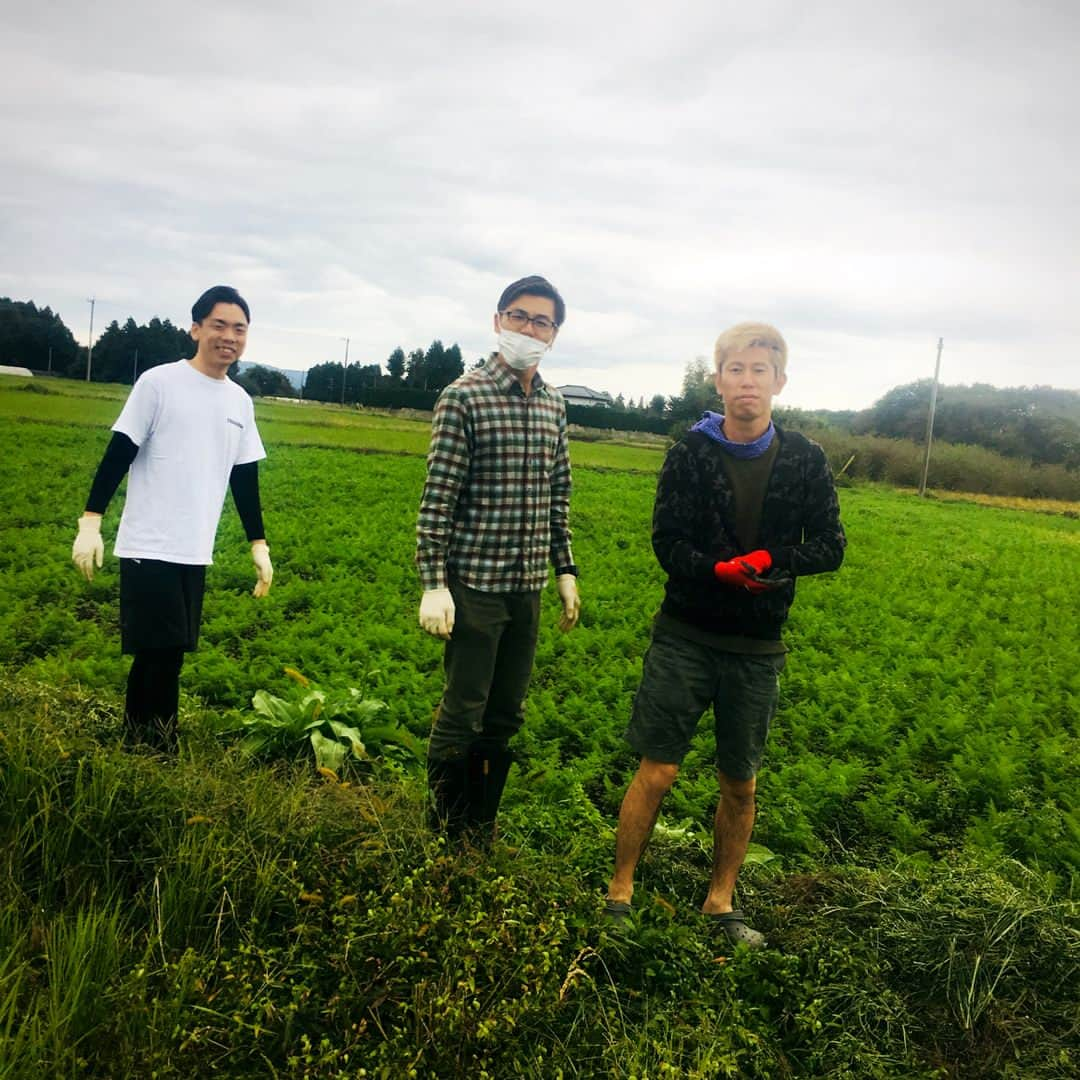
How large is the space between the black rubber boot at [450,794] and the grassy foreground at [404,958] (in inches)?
5.5

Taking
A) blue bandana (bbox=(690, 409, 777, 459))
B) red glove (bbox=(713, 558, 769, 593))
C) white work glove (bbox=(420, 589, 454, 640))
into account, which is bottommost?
white work glove (bbox=(420, 589, 454, 640))

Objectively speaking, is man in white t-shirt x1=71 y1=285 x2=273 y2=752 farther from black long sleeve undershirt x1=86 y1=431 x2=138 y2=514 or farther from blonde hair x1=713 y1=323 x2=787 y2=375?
blonde hair x1=713 y1=323 x2=787 y2=375

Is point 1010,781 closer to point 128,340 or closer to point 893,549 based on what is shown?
point 893,549

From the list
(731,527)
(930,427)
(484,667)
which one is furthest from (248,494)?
(930,427)

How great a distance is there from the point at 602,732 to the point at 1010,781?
2328 millimetres

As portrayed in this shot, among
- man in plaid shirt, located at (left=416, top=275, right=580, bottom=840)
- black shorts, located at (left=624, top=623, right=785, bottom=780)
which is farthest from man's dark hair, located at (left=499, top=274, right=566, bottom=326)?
black shorts, located at (left=624, top=623, right=785, bottom=780)

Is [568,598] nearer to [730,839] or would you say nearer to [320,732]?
[730,839]

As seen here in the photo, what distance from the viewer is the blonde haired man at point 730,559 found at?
2809mm

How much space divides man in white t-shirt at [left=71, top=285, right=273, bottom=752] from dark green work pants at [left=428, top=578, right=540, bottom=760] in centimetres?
112

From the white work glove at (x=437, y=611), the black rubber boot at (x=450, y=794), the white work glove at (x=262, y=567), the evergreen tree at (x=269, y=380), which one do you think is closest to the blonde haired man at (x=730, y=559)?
the black rubber boot at (x=450, y=794)

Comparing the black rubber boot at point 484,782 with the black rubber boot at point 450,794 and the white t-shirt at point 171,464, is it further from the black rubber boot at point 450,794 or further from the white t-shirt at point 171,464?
the white t-shirt at point 171,464

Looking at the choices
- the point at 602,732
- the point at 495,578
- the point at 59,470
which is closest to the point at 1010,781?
the point at 602,732

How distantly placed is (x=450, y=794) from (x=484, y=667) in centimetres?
51

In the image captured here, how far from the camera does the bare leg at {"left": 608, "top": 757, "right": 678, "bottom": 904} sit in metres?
2.86
